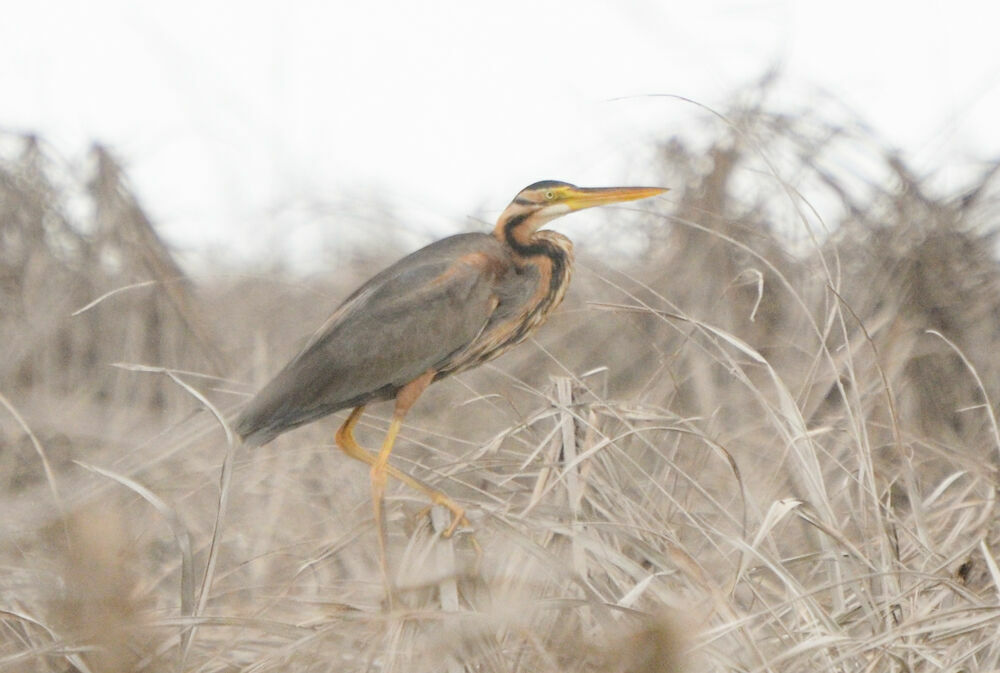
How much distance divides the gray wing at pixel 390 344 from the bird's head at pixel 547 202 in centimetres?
21

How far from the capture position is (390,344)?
3.65 meters

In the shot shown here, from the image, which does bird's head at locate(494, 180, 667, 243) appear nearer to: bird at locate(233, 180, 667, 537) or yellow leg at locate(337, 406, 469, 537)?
bird at locate(233, 180, 667, 537)

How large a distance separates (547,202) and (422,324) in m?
0.55

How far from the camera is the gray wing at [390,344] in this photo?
3617 millimetres

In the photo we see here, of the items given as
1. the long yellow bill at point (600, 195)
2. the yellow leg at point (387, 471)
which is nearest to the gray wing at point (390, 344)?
the yellow leg at point (387, 471)

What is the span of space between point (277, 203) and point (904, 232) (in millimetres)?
2588

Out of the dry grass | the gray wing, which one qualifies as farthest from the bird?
the dry grass

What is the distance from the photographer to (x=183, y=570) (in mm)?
2055

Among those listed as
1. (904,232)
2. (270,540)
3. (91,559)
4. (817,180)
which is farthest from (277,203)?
(91,559)

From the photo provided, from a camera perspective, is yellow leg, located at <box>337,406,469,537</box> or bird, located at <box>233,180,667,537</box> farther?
bird, located at <box>233,180,667,537</box>

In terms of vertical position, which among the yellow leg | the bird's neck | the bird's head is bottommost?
the yellow leg

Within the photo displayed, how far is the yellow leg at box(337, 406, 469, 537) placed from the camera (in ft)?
8.61

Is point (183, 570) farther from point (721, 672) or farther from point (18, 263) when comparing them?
point (18, 263)

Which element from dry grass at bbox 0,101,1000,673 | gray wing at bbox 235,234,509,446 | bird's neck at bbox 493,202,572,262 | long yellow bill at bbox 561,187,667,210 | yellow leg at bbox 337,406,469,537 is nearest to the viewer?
dry grass at bbox 0,101,1000,673
